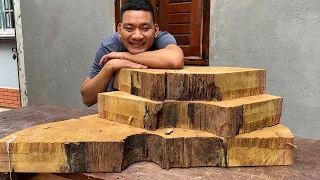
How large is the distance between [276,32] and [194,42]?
68 cm

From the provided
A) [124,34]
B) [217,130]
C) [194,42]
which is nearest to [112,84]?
[124,34]

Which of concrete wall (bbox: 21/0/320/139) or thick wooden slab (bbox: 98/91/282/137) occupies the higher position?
concrete wall (bbox: 21/0/320/139)

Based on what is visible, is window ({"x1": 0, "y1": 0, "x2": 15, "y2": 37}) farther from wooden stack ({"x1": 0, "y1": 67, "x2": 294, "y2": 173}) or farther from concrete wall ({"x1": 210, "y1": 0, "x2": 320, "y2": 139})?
wooden stack ({"x1": 0, "y1": 67, "x2": 294, "y2": 173})

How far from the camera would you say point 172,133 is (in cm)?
103

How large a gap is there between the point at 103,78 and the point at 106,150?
49 centimetres

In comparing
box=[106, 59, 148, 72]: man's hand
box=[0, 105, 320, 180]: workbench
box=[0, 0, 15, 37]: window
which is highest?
box=[0, 0, 15, 37]: window

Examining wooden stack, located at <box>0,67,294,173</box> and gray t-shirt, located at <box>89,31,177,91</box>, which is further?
gray t-shirt, located at <box>89,31,177,91</box>

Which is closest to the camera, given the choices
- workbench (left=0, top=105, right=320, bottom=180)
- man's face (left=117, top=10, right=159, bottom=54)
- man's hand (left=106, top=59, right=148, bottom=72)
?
workbench (left=0, top=105, right=320, bottom=180)

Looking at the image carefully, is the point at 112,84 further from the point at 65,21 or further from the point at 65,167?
the point at 65,21

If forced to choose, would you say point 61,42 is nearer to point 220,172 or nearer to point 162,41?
point 162,41

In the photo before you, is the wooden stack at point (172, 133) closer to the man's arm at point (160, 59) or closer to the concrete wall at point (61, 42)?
the man's arm at point (160, 59)

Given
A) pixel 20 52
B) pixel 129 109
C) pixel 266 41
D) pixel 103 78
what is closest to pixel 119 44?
pixel 103 78

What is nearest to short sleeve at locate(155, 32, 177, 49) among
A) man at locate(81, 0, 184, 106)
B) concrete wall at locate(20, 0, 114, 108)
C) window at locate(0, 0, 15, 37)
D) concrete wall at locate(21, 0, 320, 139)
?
man at locate(81, 0, 184, 106)

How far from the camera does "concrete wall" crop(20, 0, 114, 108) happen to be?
10.3 feet
